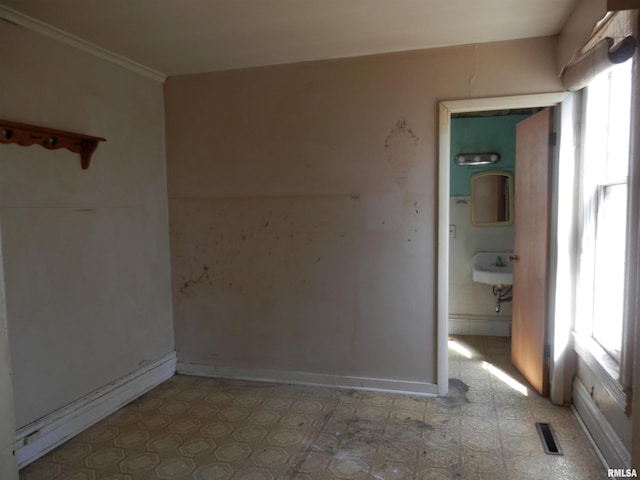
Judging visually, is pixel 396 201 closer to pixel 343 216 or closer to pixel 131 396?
pixel 343 216

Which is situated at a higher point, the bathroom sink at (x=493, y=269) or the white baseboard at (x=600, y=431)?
the bathroom sink at (x=493, y=269)

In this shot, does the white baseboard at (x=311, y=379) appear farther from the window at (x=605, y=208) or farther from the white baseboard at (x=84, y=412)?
the window at (x=605, y=208)

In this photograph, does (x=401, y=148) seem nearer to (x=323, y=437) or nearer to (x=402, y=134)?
(x=402, y=134)

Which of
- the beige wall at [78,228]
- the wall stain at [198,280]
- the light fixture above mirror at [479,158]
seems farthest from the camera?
the light fixture above mirror at [479,158]

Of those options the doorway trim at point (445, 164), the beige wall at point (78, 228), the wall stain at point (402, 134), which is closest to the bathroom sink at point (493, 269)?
the doorway trim at point (445, 164)

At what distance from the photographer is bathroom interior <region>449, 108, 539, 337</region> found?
4180 mm

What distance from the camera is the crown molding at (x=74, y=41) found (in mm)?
2241

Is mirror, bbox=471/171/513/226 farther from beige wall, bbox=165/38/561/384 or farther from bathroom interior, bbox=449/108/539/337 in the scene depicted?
beige wall, bbox=165/38/561/384

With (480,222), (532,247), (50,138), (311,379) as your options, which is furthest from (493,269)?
(50,138)

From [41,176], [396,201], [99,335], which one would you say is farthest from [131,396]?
[396,201]

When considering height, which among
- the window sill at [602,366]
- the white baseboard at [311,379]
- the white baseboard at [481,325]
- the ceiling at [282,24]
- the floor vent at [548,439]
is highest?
the ceiling at [282,24]

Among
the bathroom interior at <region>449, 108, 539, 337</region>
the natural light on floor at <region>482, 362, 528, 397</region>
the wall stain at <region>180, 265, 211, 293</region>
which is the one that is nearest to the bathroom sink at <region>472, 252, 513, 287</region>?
A: the bathroom interior at <region>449, 108, 539, 337</region>

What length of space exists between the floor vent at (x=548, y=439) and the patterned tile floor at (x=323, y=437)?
0.03 m

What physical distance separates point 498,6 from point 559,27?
553 mm
